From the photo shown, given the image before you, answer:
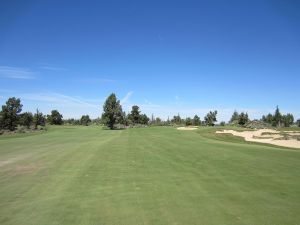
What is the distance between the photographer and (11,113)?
81188 mm

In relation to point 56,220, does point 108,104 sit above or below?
above

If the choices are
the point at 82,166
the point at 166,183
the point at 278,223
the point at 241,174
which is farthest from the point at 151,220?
the point at 82,166

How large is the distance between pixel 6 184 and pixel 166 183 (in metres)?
5.88

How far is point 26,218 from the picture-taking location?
23.4 ft

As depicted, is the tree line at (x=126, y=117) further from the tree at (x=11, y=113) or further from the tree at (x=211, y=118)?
the tree at (x=11, y=113)

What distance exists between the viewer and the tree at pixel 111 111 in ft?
247

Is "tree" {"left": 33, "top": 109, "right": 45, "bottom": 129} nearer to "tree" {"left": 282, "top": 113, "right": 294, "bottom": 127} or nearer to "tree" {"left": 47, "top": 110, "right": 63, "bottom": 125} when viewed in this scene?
"tree" {"left": 47, "top": 110, "right": 63, "bottom": 125}

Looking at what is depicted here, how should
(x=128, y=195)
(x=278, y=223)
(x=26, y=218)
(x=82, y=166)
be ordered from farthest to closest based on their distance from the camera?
(x=82, y=166)
(x=128, y=195)
(x=26, y=218)
(x=278, y=223)

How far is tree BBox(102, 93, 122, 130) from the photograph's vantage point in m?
75.2

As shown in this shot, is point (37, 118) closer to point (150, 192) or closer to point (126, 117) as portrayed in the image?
point (126, 117)

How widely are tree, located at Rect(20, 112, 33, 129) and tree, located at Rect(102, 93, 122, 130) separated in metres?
28.8

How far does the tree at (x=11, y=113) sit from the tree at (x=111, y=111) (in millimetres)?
26418

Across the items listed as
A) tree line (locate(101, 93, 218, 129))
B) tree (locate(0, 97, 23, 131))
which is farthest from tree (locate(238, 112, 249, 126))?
tree (locate(0, 97, 23, 131))

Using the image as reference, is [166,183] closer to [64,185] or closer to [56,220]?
[64,185]
